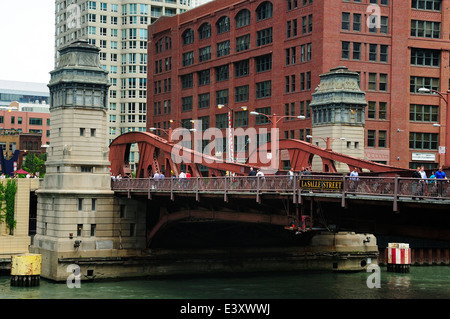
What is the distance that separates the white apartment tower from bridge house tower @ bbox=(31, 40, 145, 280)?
91.5 meters

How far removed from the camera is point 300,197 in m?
38.6

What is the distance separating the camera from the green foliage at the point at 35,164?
115 meters

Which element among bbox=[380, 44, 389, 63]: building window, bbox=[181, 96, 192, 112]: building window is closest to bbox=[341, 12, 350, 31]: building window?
bbox=[380, 44, 389, 63]: building window

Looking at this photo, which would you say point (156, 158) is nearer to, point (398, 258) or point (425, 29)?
point (398, 258)

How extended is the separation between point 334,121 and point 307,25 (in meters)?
24.2

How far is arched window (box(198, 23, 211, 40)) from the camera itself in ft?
359

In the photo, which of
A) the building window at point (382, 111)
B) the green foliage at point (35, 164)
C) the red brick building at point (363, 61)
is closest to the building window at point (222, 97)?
the red brick building at point (363, 61)

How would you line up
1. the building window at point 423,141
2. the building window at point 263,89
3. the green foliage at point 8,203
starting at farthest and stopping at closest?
the building window at point 263,89 → the building window at point 423,141 → the green foliage at point 8,203

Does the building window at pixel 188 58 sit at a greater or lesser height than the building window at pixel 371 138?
greater

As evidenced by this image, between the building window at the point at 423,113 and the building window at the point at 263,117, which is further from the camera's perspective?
the building window at the point at 263,117

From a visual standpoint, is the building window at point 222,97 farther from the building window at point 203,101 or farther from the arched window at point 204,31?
the arched window at point 204,31

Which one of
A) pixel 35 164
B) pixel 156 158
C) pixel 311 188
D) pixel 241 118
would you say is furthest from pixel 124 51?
pixel 311 188

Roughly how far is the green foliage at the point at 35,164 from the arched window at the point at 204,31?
95.6ft

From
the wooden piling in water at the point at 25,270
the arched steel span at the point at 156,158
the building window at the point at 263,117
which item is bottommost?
the wooden piling in water at the point at 25,270
